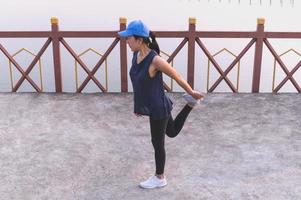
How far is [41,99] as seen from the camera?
28.2ft

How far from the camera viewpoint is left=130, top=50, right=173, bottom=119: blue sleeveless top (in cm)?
482

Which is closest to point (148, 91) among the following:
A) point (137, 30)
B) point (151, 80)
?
point (151, 80)

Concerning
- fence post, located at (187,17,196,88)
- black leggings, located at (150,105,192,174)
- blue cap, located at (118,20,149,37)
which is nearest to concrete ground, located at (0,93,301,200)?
black leggings, located at (150,105,192,174)

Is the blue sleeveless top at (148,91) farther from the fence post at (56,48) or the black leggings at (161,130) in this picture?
the fence post at (56,48)

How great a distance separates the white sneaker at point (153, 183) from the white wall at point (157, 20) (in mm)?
10195

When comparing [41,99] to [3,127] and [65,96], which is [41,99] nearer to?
[65,96]

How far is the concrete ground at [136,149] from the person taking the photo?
547cm

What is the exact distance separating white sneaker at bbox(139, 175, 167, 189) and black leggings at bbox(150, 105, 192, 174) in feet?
0.38

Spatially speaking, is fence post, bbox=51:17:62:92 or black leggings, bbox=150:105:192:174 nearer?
black leggings, bbox=150:105:192:174

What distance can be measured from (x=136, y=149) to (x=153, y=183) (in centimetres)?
114

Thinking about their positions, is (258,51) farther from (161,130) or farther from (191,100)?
(161,130)

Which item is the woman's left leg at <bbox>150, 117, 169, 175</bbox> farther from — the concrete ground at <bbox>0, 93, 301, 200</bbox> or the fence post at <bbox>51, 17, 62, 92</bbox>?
the fence post at <bbox>51, 17, 62, 92</bbox>

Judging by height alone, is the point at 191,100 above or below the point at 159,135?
above

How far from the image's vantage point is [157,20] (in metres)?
24.1
